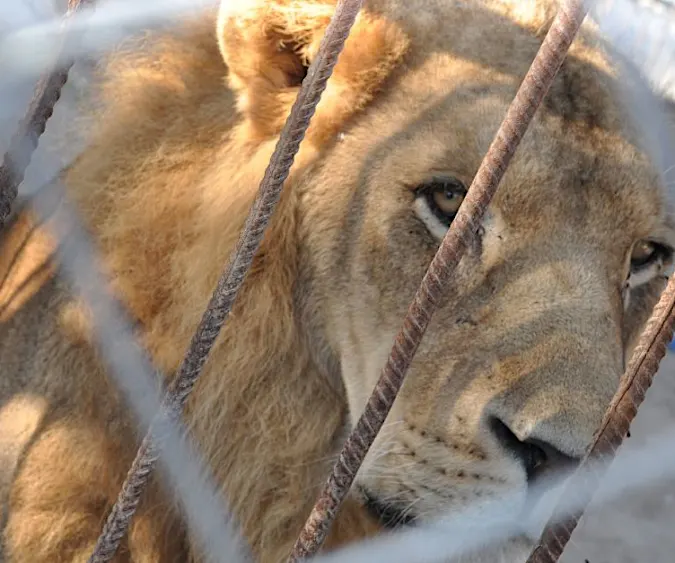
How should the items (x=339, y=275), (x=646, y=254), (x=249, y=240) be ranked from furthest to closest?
(x=646, y=254), (x=339, y=275), (x=249, y=240)

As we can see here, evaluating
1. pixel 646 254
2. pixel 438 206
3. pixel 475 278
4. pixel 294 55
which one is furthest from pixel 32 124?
pixel 646 254

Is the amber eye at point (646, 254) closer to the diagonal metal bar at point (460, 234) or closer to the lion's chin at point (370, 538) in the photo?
the lion's chin at point (370, 538)

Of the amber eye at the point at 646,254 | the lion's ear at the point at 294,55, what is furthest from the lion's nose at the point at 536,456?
the lion's ear at the point at 294,55

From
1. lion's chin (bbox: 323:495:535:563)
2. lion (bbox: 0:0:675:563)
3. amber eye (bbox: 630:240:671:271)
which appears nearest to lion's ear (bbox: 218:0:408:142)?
lion (bbox: 0:0:675:563)

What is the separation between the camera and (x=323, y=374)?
2420 millimetres

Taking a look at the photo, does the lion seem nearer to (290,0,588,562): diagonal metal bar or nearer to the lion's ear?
the lion's ear

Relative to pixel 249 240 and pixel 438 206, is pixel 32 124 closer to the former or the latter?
pixel 249 240

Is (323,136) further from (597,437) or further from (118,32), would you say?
(597,437)

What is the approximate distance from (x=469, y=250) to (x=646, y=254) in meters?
0.53

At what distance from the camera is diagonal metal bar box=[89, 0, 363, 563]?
1782mm

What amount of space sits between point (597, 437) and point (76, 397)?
4.64 ft

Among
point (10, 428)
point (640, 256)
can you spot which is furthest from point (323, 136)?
point (10, 428)

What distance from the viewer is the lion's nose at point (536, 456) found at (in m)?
1.84

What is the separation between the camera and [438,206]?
2.22 m
